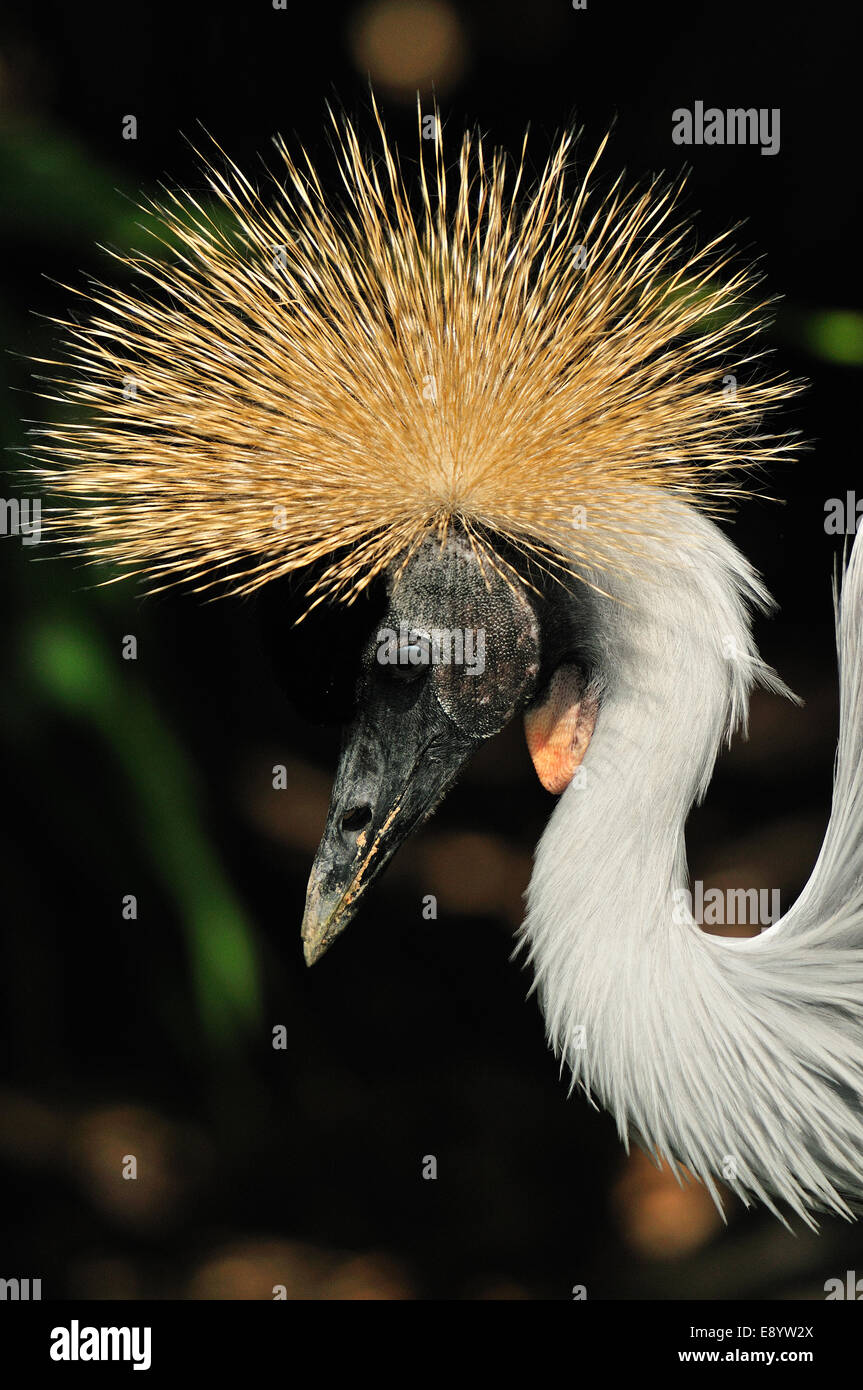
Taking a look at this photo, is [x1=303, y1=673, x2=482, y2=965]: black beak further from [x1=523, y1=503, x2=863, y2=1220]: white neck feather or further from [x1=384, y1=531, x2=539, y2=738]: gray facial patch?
[x1=523, y1=503, x2=863, y2=1220]: white neck feather

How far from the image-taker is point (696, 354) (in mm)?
1110

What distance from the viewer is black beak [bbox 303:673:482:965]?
1139mm

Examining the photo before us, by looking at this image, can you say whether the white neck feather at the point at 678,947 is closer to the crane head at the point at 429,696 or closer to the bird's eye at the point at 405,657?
the crane head at the point at 429,696

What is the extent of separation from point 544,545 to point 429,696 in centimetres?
19

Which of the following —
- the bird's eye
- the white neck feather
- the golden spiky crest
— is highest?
the golden spiky crest

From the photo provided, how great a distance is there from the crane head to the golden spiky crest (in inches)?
1.7

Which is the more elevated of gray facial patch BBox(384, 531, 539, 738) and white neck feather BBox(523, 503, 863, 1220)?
gray facial patch BBox(384, 531, 539, 738)

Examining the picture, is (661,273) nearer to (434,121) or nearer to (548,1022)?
(434,121)

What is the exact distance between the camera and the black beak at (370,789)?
1139 millimetres

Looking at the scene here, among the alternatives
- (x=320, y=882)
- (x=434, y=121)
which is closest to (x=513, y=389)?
(x=434, y=121)

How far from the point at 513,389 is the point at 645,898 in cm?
51

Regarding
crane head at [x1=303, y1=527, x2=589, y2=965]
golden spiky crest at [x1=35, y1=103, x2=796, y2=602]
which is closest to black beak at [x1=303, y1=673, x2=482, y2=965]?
crane head at [x1=303, y1=527, x2=589, y2=965]

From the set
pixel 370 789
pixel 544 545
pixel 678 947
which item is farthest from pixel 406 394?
pixel 678 947

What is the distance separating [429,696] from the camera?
1.14 metres
